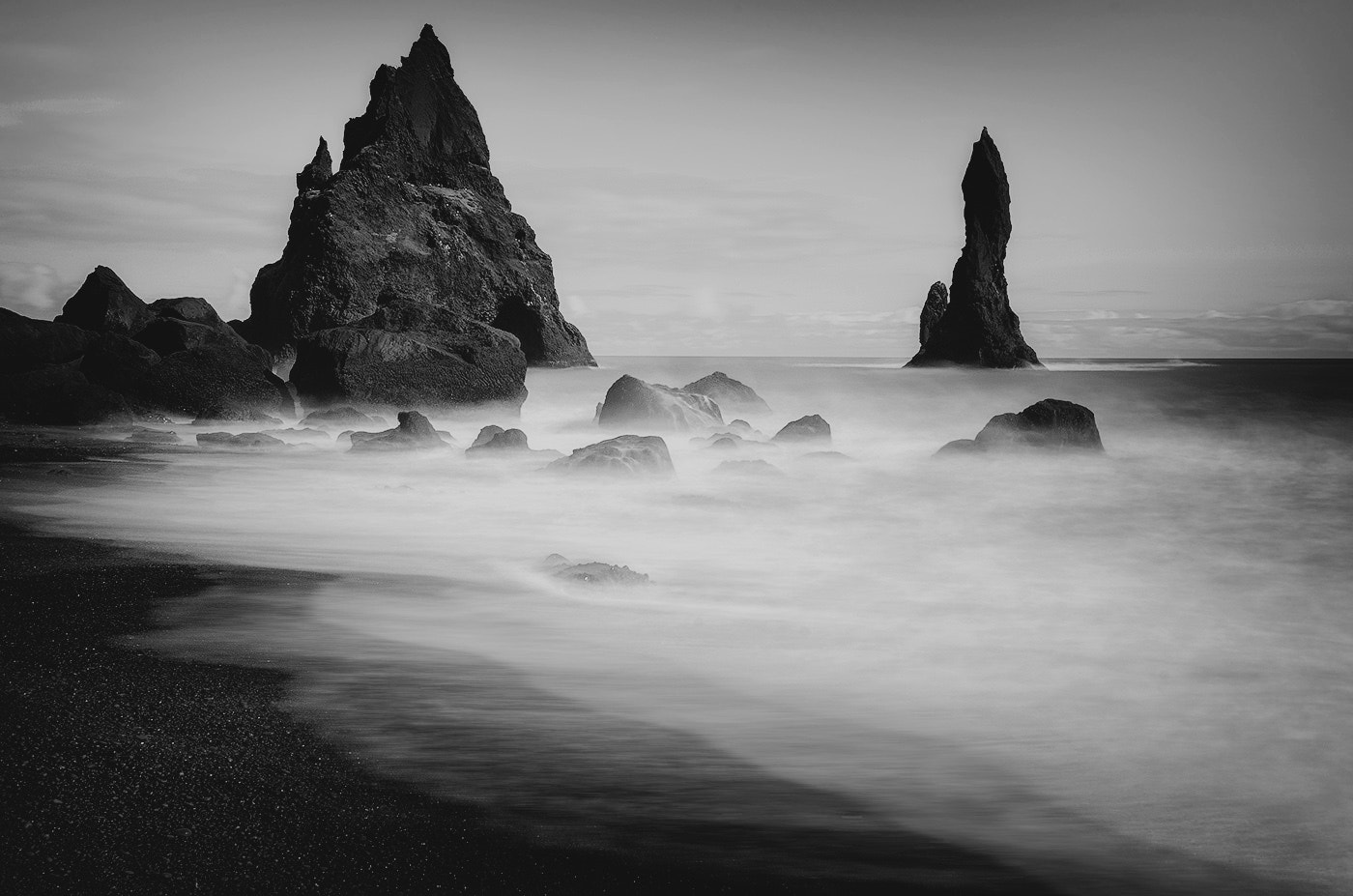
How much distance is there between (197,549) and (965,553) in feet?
20.2

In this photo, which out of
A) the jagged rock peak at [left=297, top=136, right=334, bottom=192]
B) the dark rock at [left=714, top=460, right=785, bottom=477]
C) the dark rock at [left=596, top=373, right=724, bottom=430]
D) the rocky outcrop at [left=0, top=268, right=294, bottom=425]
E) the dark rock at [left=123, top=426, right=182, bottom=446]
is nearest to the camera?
the dark rock at [left=714, top=460, right=785, bottom=477]

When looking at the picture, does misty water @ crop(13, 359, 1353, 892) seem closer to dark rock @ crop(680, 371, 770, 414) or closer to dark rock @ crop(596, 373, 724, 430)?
dark rock @ crop(596, 373, 724, 430)

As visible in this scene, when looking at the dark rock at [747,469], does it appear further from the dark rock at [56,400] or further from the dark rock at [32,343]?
the dark rock at [32,343]

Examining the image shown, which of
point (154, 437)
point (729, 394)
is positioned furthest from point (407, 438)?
point (729, 394)

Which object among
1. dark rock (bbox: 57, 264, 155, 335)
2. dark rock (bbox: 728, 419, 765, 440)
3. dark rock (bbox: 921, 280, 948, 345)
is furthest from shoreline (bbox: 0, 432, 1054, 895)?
dark rock (bbox: 921, 280, 948, 345)

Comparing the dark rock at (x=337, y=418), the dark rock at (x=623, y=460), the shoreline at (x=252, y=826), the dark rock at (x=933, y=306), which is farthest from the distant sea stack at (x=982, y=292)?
the shoreline at (x=252, y=826)

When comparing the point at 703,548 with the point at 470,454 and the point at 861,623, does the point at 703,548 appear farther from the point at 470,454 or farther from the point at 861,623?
the point at 470,454

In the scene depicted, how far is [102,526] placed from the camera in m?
7.56

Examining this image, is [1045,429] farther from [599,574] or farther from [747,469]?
[599,574]

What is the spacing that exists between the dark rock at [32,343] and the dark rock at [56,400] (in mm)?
1731

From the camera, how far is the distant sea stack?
76.9 meters

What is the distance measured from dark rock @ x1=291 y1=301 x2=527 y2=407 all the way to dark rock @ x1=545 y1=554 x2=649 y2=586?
1352cm

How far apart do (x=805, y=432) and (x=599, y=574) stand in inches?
423

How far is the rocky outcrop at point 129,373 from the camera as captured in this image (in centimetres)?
1606
